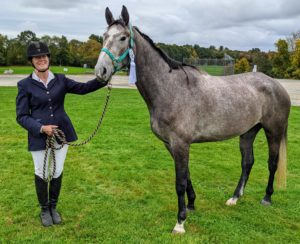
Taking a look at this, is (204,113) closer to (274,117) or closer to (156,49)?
(156,49)

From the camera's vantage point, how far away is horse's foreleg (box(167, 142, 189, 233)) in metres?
3.65

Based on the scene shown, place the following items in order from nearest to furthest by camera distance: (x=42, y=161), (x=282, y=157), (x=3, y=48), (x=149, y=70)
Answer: (x=149, y=70), (x=42, y=161), (x=282, y=157), (x=3, y=48)

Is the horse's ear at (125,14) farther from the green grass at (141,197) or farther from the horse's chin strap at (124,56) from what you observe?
the green grass at (141,197)

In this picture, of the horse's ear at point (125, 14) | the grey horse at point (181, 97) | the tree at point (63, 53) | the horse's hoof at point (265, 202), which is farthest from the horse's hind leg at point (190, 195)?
the tree at point (63, 53)

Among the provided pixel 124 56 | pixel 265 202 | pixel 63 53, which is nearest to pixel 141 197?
pixel 265 202

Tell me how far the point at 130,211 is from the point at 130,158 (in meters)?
2.47

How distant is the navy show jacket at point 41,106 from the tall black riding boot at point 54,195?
1.88 feet

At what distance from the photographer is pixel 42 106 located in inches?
142

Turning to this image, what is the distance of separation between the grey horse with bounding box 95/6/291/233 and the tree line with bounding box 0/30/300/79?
87.2 ft

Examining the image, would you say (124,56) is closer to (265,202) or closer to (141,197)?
(141,197)

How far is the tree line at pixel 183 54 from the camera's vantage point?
135 ft

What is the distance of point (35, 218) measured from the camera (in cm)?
413

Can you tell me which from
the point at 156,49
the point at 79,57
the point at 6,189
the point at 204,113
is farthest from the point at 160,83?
the point at 79,57

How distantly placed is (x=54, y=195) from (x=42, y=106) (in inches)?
47.3
